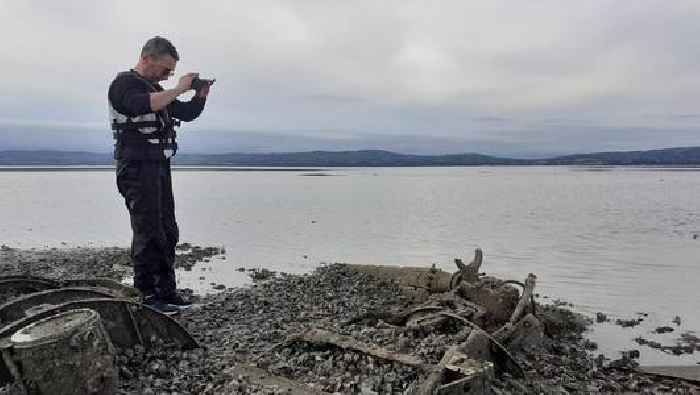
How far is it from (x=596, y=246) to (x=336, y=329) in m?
19.0

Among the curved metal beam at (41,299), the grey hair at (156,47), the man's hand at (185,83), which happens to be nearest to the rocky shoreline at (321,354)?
the curved metal beam at (41,299)

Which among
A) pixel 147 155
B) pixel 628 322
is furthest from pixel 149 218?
pixel 628 322

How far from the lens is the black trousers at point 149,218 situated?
8719mm

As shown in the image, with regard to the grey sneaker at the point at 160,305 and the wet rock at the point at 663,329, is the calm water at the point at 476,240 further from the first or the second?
the grey sneaker at the point at 160,305

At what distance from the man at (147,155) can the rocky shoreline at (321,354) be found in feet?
3.98

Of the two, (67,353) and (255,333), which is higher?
(67,353)

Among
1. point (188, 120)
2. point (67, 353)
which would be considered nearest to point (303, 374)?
point (67, 353)

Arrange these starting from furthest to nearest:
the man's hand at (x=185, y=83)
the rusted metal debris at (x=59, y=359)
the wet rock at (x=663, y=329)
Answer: the wet rock at (x=663, y=329) < the man's hand at (x=185, y=83) < the rusted metal debris at (x=59, y=359)

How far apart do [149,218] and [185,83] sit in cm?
206

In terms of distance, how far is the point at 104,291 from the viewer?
25.8ft

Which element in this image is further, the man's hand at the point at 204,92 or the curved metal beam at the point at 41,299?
the man's hand at the point at 204,92

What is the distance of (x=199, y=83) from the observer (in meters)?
9.24

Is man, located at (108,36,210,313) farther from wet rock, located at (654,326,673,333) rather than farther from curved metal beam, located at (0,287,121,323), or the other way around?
wet rock, located at (654,326,673,333)

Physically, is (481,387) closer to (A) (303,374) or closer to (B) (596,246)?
(A) (303,374)
